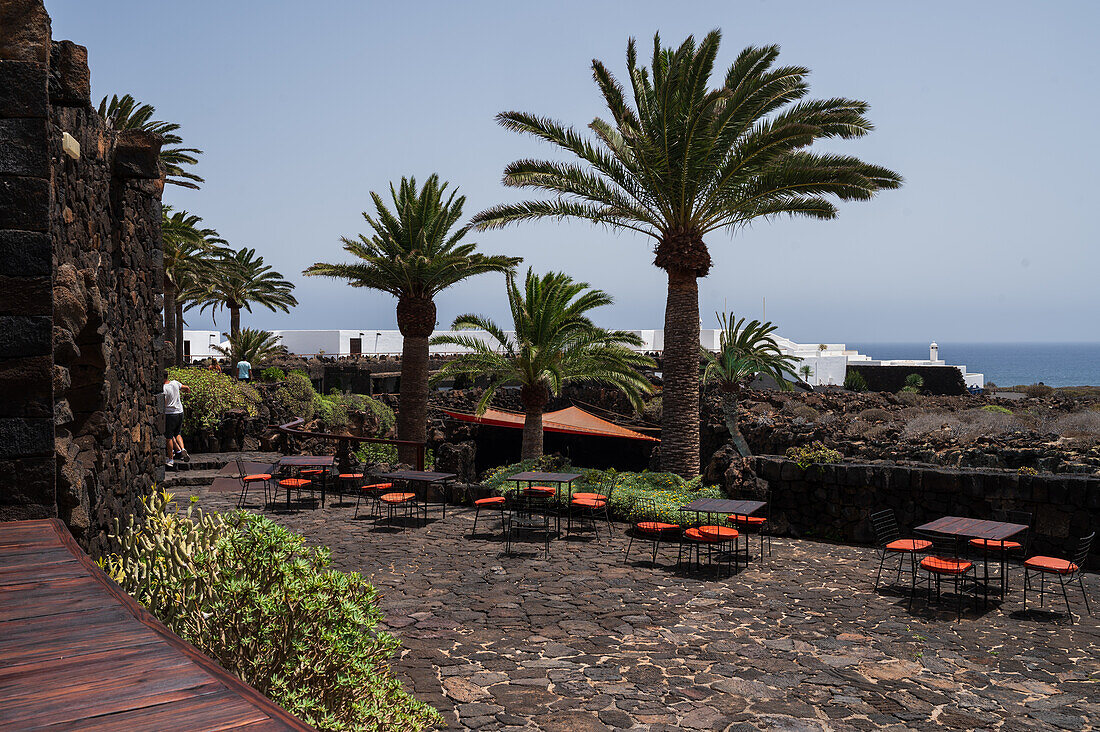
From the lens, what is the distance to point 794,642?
25.4ft

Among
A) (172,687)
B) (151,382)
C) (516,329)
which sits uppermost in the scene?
(516,329)

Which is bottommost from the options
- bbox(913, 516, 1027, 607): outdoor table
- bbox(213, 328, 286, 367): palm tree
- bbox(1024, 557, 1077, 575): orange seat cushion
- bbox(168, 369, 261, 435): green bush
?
bbox(1024, 557, 1077, 575): orange seat cushion

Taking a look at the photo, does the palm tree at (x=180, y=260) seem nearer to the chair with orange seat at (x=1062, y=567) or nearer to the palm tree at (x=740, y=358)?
the palm tree at (x=740, y=358)

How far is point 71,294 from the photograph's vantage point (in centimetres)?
482

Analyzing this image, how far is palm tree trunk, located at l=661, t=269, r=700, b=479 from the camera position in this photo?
1595 cm

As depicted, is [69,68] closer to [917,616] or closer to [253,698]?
[253,698]

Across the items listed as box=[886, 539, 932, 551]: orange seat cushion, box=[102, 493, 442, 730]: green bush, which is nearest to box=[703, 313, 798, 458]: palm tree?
box=[886, 539, 932, 551]: orange seat cushion

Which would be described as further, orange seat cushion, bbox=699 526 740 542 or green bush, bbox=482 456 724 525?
green bush, bbox=482 456 724 525

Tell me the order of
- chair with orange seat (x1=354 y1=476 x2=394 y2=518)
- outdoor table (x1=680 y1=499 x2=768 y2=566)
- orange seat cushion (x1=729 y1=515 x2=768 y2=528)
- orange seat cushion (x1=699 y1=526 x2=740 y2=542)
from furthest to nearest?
chair with orange seat (x1=354 y1=476 x2=394 y2=518), orange seat cushion (x1=729 y1=515 x2=768 y2=528), outdoor table (x1=680 y1=499 x2=768 y2=566), orange seat cushion (x1=699 y1=526 x2=740 y2=542)

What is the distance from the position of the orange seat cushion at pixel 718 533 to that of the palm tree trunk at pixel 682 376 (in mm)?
5018

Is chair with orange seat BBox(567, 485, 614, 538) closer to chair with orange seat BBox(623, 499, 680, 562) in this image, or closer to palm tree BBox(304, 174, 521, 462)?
chair with orange seat BBox(623, 499, 680, 562)

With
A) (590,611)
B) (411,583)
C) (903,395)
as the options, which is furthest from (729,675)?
(903,395)

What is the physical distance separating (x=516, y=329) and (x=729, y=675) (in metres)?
13.2

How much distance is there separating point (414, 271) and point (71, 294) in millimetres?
15983
